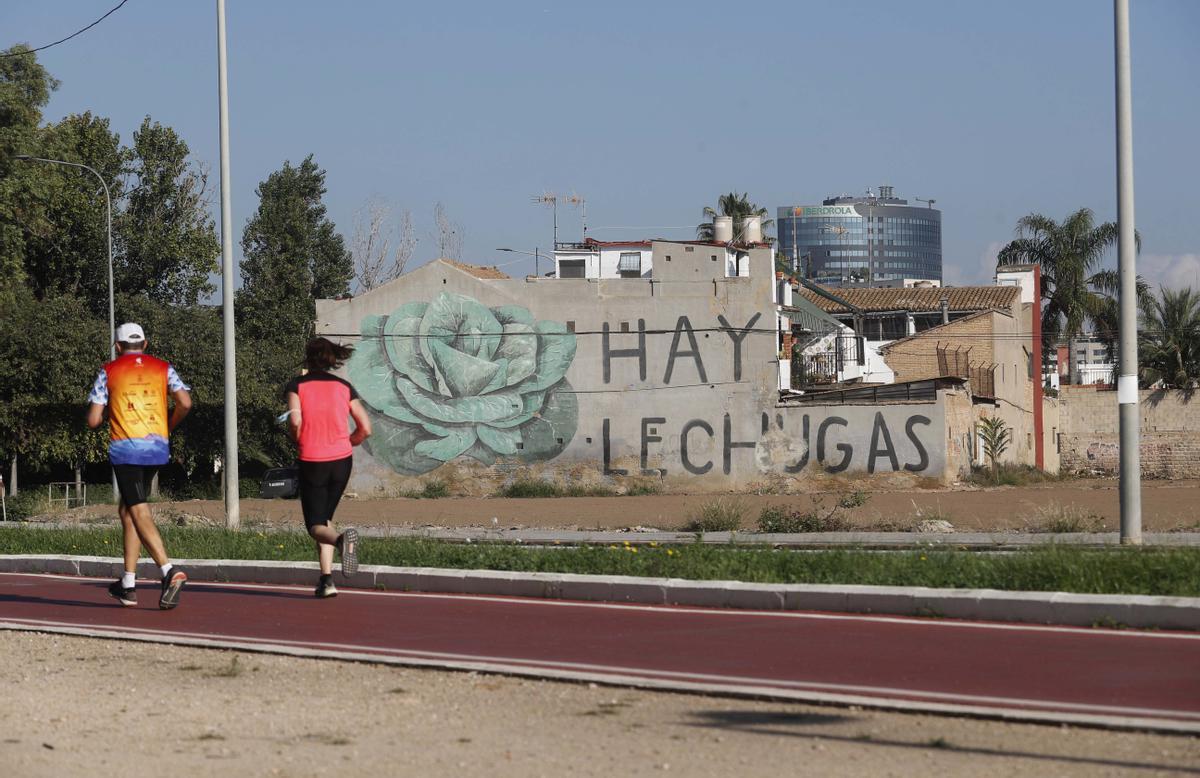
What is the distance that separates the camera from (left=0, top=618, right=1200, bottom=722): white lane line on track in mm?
6230

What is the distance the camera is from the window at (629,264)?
5634cm

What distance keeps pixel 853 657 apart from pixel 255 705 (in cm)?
309

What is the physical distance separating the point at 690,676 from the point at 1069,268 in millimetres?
68728

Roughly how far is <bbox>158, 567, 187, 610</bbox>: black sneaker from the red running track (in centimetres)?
8

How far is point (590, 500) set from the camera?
4066 cm

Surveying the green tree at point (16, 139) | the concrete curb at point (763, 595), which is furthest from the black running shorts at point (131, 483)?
the green tree at point (16, 139)

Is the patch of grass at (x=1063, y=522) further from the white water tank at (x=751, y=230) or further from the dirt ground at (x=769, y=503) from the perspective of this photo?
the white water tank at (x=751, y=230)

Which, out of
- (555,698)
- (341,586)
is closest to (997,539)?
(341,586)

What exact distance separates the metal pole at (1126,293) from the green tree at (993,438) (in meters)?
31.8

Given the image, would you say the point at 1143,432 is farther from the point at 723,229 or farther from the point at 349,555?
the point at 349,555

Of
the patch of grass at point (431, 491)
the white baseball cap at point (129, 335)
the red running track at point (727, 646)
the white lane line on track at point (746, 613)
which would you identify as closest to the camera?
the red running track at point (727, 646)

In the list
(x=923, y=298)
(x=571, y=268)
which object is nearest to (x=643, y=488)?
(x=571, y=268)

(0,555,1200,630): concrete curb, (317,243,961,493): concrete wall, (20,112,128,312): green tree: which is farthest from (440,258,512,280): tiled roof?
(0,555,1200,630): concrete curb

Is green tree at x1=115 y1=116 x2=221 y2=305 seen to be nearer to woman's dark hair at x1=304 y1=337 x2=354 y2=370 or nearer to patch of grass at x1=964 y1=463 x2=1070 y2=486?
patch of grass at x1=964 y1=463 x2=1070 y2=486
